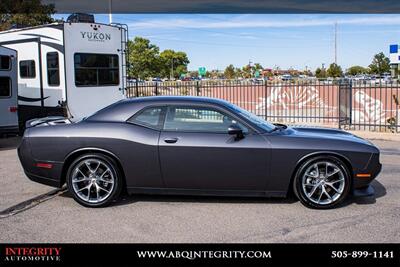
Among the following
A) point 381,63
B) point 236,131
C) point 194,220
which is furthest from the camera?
point 381,63

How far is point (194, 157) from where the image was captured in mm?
5668

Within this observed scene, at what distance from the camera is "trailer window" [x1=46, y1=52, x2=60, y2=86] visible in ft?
39.3

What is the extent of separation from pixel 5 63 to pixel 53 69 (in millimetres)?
1200

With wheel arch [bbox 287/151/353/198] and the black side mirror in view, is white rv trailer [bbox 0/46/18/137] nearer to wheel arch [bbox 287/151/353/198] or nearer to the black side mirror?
the black side mirror

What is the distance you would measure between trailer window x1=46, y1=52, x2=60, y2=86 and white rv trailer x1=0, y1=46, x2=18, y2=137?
874mm

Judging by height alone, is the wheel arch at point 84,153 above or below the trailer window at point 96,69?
below

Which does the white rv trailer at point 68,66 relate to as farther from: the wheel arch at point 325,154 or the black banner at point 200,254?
the black banner at point 200,254

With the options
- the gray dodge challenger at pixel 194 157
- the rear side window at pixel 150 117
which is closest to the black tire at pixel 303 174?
the gray dodge challenger at pixel 194 157

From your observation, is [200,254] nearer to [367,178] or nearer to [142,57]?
[367,178]

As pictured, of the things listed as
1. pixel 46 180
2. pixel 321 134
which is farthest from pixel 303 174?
pixel 46 180

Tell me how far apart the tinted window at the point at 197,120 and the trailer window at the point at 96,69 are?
7018mm

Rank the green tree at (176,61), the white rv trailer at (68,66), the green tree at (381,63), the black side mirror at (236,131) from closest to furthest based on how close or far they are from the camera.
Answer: the black side mirror at (236,131) < the white rv trailer at (68,66) < the green tree at (381,63) < the green tree at (176,61)

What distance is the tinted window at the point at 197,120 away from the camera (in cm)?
581

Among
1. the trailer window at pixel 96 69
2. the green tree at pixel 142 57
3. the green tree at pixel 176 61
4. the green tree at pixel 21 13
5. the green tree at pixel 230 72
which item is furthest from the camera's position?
the green tree at pixel 176 61
